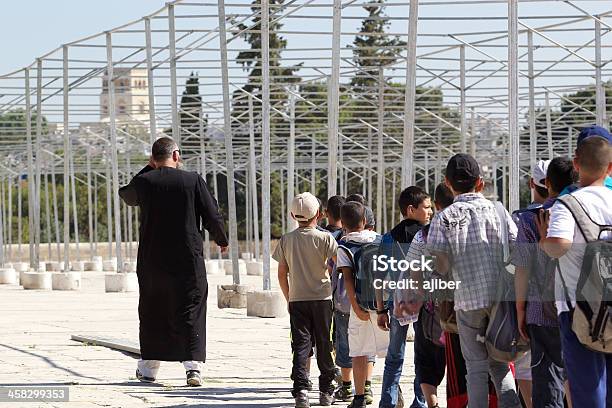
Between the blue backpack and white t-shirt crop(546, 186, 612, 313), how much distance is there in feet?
7.85

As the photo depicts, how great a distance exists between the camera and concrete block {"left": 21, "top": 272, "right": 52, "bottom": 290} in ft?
90.3

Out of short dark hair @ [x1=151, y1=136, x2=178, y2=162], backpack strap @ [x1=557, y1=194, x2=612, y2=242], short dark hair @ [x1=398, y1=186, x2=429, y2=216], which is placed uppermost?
short dark hair @ [x1=151, y1=136, x2=178, y2=162]

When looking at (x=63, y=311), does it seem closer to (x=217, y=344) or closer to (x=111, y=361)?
(x=217, y=344)

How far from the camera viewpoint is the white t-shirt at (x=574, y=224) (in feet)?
19.0

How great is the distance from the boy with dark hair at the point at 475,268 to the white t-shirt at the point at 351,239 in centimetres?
148

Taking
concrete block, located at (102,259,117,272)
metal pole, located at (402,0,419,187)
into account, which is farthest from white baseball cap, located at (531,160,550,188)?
concrete block, located at (102,259,117,272)

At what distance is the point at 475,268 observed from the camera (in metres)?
6.80

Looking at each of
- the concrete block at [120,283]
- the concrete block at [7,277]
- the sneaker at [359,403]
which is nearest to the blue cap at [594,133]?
the sneaker at [359,403]

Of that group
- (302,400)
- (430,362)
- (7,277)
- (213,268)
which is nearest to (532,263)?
(430,362)

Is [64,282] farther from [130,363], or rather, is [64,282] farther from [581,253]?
[581,253]

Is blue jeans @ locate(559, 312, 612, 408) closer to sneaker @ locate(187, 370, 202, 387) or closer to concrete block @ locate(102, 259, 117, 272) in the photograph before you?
sneaker @ locate(187, 370, 202, 387)

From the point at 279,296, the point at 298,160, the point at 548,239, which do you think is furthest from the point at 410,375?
the point at 298,160

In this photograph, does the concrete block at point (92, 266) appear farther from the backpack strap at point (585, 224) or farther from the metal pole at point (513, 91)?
the backpack strap at point (585, 224)

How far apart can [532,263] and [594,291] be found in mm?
841
